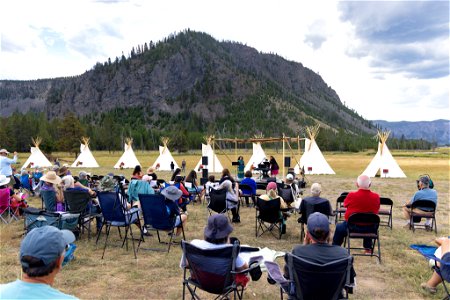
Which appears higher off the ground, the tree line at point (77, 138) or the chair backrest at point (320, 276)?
the tree line at point (77, 138)

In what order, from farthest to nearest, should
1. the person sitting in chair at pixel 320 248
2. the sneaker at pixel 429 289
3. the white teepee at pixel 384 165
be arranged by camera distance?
the white teepee at pixel 384 165 → the sneaker at pixel 429 289 → the person sitting in chair at pixel 320 248

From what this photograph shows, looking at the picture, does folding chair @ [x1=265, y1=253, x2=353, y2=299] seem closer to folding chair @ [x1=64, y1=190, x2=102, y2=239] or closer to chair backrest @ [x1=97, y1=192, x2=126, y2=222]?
chair backrest @ [x1=97, y1=192, x2=126, y2=222]

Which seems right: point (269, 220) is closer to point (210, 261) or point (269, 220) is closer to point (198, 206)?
point (210, 261)

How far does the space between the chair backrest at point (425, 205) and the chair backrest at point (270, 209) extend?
3161 millimetres

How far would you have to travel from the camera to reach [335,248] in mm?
3387

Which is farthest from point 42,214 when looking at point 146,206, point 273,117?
point 273,117

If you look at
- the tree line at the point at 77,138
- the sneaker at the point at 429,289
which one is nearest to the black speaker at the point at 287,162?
the sneaker at the point at 429,289

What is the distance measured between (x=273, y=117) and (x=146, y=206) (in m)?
137

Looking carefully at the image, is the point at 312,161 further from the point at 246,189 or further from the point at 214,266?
the point at 214,266

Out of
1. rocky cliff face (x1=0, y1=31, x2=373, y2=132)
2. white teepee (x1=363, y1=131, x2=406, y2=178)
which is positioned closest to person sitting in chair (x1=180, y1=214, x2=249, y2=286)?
white teepee (x1=363, y1=131, x2=406, y2=178)

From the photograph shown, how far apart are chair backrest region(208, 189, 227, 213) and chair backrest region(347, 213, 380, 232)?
3.33 metres

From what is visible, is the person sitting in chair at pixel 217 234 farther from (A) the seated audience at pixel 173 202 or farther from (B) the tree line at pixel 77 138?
(B) the tree line at pixel 77 138

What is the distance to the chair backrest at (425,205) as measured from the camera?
764cm

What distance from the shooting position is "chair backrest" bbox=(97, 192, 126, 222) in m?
6.34
